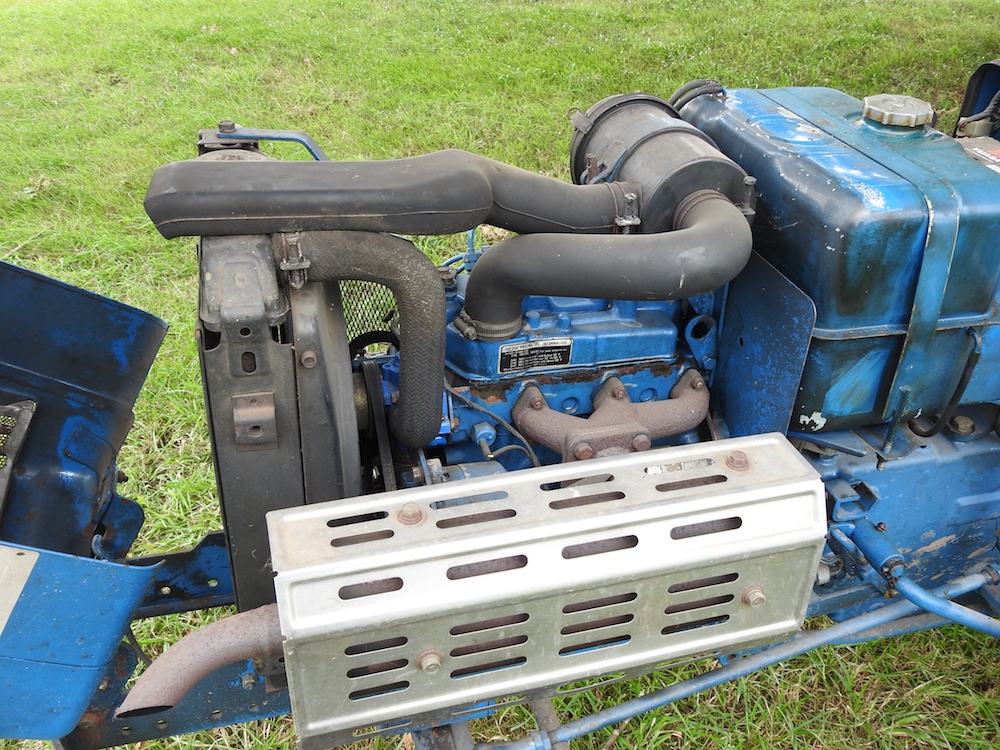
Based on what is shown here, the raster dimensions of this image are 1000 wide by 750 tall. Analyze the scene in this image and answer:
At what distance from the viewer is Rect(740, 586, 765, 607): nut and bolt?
4.32 feet

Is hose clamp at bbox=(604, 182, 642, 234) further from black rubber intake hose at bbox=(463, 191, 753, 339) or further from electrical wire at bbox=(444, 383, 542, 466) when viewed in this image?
electrical wire at bbox=(444, 383, 542, 466)

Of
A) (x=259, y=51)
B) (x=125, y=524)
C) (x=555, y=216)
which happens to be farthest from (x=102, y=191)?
(x=555, y=216)

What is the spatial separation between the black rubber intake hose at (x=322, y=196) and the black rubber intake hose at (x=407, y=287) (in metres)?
0.03

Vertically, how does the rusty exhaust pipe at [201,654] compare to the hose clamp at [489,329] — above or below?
below

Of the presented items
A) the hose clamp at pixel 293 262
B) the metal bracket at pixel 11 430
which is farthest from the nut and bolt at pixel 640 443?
the metal bracket at pixel 11 430

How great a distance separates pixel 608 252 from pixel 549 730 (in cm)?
90

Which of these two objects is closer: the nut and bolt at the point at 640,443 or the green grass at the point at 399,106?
the nut and bolt at the point at 640,443

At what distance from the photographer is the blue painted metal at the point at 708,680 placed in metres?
1.54

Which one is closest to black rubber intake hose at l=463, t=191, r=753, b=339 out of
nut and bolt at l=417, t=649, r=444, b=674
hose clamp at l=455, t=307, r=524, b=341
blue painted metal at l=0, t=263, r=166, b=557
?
hose clamp at l=455, t=307, r=524, b=341

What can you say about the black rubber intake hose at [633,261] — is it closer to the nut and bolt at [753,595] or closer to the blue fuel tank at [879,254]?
the blue fuel tank at [879,254]

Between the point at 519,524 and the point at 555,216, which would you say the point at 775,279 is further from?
the point at 519,524

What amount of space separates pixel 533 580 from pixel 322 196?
Answer: 73cm

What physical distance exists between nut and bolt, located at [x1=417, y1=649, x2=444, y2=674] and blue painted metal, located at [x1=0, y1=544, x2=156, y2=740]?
0.51 m

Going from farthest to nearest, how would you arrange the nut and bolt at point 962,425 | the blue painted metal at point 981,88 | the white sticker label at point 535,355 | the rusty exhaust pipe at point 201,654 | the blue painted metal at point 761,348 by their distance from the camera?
the blue painted metal at point 981,88 < the nut and bolt at point 962,425 < the white sticker label at point 535,355 < the blue painted metal at point 761,348 < the rusty exhaust pipe at point 201,654
